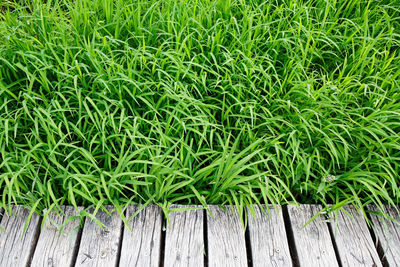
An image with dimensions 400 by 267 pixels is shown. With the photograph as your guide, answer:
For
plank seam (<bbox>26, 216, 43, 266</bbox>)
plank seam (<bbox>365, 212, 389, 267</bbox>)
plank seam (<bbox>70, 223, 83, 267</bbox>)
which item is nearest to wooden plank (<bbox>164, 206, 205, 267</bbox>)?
plank seam (<bbox>70, 223, 83, 267</bbox>)

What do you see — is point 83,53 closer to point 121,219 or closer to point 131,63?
point 131,63

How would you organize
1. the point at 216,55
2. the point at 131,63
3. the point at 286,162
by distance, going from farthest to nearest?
the point at 216,55
the point at 131,63
the point at 286,162

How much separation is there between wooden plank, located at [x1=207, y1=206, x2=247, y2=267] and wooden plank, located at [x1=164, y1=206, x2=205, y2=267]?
41 millimetres

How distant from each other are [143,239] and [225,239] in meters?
0.34

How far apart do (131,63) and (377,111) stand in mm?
1235

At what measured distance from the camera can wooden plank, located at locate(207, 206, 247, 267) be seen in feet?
4.72

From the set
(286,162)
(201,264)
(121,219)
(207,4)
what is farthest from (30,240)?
(207,4)

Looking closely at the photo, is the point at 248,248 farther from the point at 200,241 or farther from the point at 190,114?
the point at 190,114

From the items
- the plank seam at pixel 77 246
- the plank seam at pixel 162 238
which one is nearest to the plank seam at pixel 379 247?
the plank seam at pixel 162 238

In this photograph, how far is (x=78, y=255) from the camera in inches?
56.2

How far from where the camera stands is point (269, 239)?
4.98ft

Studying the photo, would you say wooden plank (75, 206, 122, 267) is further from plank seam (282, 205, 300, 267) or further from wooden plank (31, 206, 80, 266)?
plank seam (282, 205, 300, 267)

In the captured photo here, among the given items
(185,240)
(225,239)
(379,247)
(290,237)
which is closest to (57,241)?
(185,240)

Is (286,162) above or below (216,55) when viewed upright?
below
